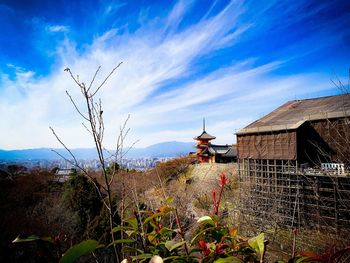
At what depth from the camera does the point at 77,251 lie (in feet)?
2.28

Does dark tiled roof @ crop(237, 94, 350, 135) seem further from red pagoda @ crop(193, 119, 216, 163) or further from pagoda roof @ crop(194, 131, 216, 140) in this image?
pagoda roof @ crop(194, 131, 216, 140)

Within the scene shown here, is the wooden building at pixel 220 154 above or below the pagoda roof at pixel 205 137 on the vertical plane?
below

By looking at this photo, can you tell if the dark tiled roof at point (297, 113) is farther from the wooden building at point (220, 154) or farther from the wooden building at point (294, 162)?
the wooden building at point (220, 154)

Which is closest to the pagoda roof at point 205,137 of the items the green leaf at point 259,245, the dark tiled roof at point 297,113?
the dark tiled roof at point 297,113

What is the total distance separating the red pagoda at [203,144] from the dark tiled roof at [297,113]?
12.3 m

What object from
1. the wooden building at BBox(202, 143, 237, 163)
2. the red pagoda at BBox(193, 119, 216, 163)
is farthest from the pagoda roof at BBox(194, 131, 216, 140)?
the wooden building at BBox(202, 143, 237, 163)

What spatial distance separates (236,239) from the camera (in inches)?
41.7

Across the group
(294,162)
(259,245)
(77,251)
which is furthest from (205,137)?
(77,251)

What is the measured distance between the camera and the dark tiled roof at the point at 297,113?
13.1 meters

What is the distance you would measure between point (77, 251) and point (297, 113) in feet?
53.4

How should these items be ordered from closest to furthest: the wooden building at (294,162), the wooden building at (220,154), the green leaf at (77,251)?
the green leaf at (77,251), the wooden building at (294,162), the wooden building at (220,154)

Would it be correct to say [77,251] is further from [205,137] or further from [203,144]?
[205,137]

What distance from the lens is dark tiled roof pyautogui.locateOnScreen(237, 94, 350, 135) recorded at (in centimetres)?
1309

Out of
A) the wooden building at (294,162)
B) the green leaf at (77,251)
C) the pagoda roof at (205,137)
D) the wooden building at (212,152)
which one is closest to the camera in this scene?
the green leaf at (77,251)
